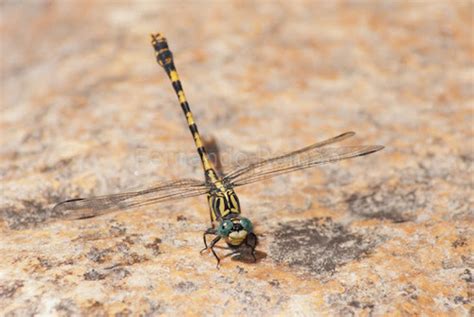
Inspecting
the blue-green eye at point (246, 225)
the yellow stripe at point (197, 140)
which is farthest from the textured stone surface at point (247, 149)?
the blue-green eye at point (246, 225)

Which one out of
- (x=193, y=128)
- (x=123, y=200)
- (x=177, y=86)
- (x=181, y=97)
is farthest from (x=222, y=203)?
(x=177, y=86)

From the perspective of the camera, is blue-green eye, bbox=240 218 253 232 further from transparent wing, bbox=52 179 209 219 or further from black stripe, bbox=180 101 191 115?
black stripe, bbox=180 101 191 115

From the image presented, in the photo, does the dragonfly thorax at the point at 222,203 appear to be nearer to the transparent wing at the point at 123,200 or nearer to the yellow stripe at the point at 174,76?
the transparent wing at the point at 123,200

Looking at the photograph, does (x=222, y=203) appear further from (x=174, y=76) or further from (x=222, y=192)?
(x=174, y=76)

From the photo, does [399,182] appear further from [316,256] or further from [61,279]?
[61,279]

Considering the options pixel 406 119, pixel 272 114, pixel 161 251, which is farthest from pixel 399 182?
pixel 161 251

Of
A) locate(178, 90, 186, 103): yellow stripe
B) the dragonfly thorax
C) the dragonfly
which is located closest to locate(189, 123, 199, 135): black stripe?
the dragonfly

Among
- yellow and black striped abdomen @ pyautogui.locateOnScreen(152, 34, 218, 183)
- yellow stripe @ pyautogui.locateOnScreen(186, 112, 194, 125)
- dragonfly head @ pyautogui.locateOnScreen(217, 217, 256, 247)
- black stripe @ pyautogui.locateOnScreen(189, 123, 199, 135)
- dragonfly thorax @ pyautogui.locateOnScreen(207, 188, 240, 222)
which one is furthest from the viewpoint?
yellow stripe @ pyautogui.locateOnScreen(186, 112, 194, 125)
